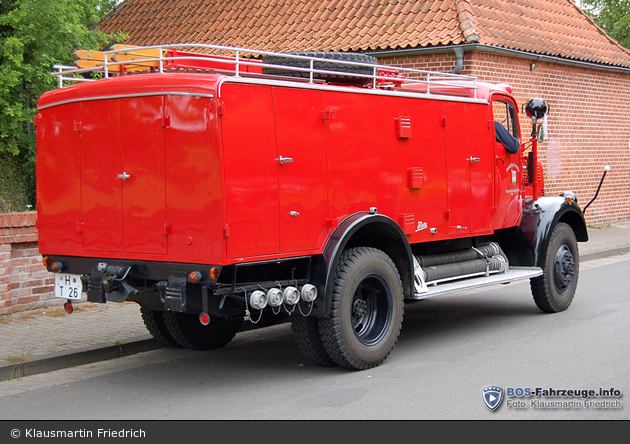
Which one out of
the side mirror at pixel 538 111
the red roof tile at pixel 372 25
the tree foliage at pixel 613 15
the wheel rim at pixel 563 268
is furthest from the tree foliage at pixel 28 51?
the tree foliage at pixel 613 15

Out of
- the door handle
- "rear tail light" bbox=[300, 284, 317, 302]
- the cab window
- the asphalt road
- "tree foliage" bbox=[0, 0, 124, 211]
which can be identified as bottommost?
the asphalt road

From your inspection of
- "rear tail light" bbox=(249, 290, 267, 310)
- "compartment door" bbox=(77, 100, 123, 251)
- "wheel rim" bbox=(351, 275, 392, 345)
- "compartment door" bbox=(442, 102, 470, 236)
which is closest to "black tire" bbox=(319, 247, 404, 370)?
"wheel rim" bbox=(351, 275, 392, 345)

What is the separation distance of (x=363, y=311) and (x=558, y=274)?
3.40 meters

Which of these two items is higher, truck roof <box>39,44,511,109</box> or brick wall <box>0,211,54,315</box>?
truck roof <box>39,44,511,109</box>

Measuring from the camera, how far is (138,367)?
22.5ft

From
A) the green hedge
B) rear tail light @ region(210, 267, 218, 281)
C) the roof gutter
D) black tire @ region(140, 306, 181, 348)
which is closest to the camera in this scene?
rear tail light @ region(210, 267, 218, 281)

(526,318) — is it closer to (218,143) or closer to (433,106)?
(433,106)

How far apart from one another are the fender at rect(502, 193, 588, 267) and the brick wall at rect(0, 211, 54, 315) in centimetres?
567

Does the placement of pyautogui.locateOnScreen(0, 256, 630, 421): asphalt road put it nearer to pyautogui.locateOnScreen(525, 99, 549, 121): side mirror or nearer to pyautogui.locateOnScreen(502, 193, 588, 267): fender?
pyautogui.locateOnScreen(502, 193, 588, 267): fender

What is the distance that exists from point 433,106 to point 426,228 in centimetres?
125

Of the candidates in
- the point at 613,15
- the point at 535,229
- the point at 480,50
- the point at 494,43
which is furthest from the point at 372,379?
the point at 613,15

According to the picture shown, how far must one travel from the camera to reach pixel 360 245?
22.5 ft

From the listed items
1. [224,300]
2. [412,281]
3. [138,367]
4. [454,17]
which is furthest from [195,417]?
[454,17]

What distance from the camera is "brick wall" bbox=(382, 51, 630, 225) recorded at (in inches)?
583
